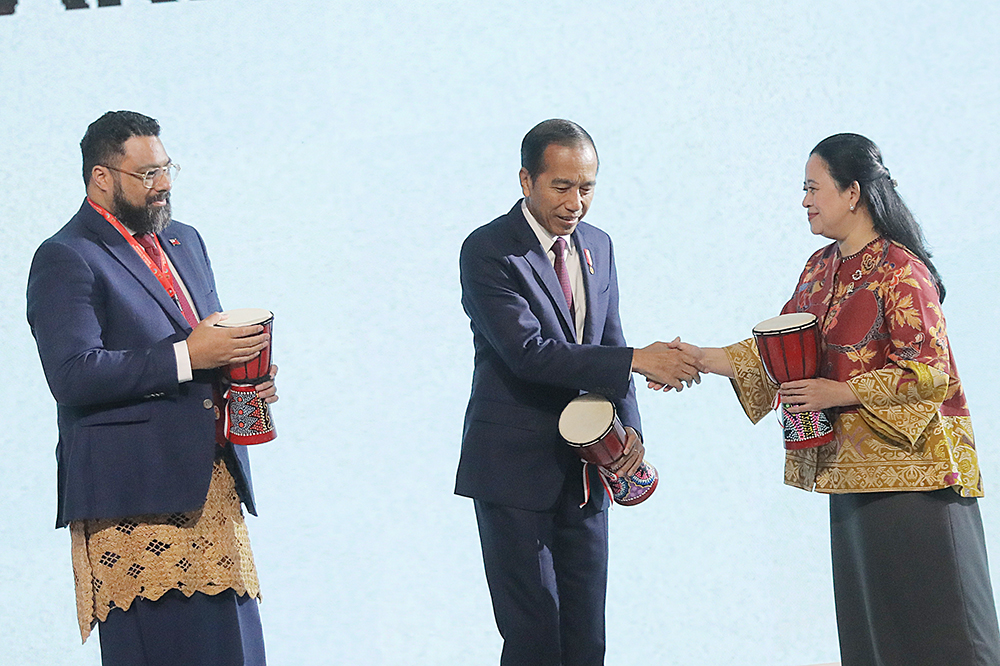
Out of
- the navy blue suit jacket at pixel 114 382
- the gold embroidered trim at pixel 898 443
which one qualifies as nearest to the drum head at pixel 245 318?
the navy blue suit jacket at pixel 114 382

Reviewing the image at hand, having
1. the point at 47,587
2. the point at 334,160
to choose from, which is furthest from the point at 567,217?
the point at 47,587

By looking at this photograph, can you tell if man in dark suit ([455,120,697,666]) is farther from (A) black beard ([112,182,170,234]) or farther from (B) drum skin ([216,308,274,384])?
(A) black beard ([112,182,170,234])

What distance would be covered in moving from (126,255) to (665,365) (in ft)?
4.15

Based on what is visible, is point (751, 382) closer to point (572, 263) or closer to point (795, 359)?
point (795, 359)

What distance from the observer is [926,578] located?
2445 mm

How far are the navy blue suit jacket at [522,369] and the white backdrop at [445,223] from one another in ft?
3.56

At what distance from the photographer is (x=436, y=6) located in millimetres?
3654

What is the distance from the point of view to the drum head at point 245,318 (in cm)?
229

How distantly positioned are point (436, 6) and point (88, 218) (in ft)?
5.48

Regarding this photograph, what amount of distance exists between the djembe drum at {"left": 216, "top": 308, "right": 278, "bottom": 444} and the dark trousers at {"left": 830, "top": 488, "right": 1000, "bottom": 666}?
4.49 feet

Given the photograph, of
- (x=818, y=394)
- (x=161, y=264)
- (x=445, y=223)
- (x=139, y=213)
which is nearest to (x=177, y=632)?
(x=161, y=264)

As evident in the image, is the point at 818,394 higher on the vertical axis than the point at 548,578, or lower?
higher

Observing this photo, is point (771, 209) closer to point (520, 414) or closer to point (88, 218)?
→ point (520, 414)

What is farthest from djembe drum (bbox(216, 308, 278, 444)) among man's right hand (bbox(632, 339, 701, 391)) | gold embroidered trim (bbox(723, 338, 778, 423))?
gold embroidered trim (bbox(723, 338, 778, 423))
